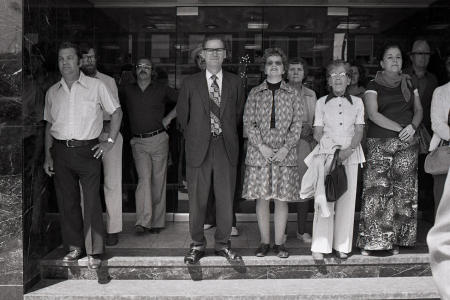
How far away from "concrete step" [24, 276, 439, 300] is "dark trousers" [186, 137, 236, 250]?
41cm

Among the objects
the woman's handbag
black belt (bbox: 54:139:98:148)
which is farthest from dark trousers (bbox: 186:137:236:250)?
the woman's handbag

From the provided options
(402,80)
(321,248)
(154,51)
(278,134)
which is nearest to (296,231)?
(321,248)

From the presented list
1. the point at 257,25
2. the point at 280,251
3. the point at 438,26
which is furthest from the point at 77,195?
the point at 438,26

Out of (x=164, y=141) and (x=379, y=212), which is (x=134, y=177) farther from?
(x=379, y=212)

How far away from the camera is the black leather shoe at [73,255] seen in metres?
4.30

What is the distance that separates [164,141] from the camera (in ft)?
17.7

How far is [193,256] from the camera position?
4.29m

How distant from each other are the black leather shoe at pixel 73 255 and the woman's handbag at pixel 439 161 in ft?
9.70

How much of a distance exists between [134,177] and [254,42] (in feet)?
6.83

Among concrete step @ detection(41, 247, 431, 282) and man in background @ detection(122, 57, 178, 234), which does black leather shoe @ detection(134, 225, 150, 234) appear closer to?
man in background @ detection(122, 57, 178, 234)

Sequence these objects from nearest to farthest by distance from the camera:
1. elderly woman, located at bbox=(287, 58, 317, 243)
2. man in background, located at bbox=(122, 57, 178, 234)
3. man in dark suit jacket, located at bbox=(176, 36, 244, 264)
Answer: man in dark suit jacket, located at bbox=(176, 36, 244, 264) < elderly woman, located at bbox=(287, 58, 317, 243) < man in background, located at bbox=(122, 57, 178, 234)

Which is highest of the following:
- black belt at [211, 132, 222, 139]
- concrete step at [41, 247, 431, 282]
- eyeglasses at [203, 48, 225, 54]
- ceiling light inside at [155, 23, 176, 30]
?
ceiling light inside at [155, 23, 176, 30]

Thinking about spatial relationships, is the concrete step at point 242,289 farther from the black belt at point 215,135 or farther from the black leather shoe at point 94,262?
the black belt at point 215,135

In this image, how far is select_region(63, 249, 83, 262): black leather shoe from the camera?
430 centimetres
